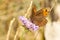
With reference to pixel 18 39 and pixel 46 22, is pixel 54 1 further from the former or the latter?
pixel 18 39

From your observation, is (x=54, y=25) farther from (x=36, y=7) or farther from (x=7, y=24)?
(x=7, y=24)

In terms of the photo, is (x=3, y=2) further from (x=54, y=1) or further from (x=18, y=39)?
(x=54, y=1)

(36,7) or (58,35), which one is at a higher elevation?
(36,7)

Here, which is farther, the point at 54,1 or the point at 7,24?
the point at 54,1

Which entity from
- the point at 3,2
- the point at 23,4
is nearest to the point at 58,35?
the point at 23,4

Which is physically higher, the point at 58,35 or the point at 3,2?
the point at 3,2

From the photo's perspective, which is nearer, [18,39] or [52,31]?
[18,39]

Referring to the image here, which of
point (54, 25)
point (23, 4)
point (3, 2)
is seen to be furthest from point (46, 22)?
point (3, 2)
